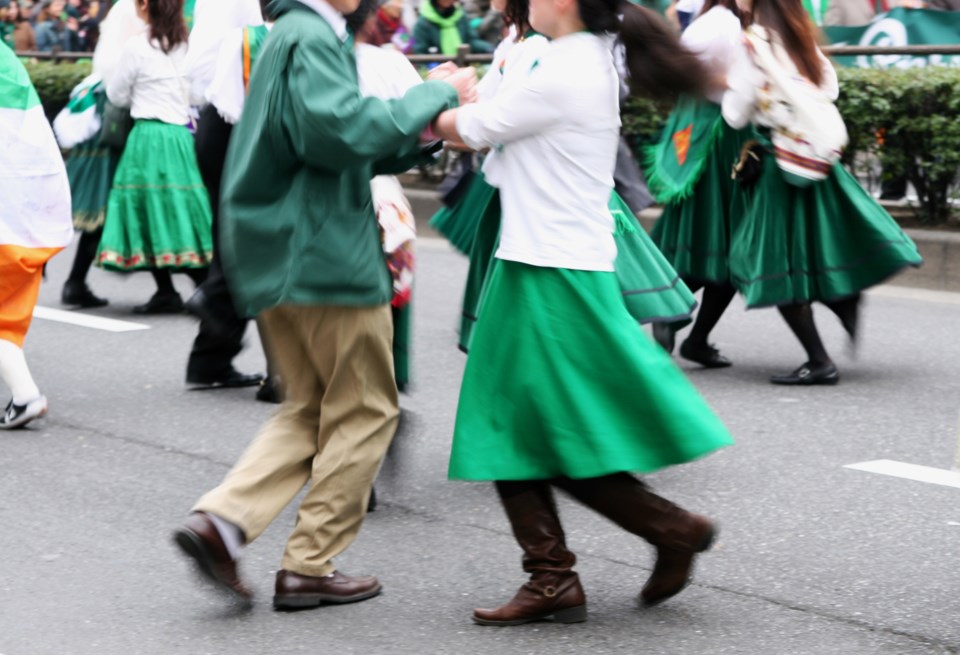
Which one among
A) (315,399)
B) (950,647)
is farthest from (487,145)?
(950,647)

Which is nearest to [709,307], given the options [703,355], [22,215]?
[703,355]

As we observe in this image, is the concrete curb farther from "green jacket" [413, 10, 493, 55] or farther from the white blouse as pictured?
"green jacket" [413, 10, 493, 55]

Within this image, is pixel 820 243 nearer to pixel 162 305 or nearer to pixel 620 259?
pixel 620 259

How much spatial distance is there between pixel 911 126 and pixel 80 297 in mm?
4591

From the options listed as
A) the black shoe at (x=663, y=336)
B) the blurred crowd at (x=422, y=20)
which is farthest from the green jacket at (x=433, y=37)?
the black shoe at (x=663, y=336)

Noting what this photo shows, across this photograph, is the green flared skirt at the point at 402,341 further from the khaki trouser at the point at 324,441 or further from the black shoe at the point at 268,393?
the black shoe at the point at 268,393

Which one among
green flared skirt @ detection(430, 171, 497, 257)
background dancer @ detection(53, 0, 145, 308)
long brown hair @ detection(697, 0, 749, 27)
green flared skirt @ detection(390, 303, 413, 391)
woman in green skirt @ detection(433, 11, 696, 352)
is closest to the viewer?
green flared skirt @ detection(390, 303, 413, 391)

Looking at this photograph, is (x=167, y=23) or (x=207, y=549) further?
(x=167, y=23)

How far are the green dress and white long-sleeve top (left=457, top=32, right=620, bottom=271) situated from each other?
3078mm

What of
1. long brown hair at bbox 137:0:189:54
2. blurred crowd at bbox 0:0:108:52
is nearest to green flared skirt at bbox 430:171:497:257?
long brown hair at bbox 137:0:189:54

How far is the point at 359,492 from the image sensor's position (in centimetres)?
389

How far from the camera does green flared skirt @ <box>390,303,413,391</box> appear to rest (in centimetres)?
464

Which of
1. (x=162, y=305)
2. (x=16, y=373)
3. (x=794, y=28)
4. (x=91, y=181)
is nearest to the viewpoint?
(x=16, y=373)

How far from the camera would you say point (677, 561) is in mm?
3777
